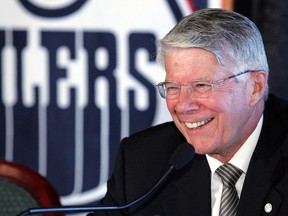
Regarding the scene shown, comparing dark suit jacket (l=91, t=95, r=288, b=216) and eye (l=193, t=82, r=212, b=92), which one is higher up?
eye (l=193, t=82, r=212, b=92)

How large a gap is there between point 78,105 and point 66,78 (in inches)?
4.5

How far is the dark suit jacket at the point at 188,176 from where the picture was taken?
2.26 m

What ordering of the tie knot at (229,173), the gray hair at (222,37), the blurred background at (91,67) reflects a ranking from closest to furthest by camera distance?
1. the gray hair at (222,37)
2. the tie knot at (229,173)
3. the blurred background at (91,67)

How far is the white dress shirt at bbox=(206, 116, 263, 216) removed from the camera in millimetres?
2324

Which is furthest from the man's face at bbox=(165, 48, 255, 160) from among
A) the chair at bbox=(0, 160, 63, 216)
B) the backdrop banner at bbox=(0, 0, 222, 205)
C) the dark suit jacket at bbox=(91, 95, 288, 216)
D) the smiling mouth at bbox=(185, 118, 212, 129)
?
the backdrop banner at bbox=(0, 0, 222, 205)

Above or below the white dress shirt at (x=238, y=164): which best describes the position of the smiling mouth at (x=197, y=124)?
above

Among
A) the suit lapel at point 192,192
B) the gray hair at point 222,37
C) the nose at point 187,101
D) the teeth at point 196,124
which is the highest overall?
the gray hair at point 222,37

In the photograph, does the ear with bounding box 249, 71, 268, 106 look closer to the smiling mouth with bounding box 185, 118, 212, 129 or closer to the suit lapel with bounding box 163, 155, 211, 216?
the smiling mouth with bounding box 185, 118, 212, 129

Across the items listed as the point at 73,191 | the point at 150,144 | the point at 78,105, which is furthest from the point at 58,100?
the point at 150,144

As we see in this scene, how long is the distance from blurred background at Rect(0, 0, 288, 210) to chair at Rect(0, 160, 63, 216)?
109 centimetres

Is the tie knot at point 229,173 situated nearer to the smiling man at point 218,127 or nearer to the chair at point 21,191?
the smiling man at point 218,127

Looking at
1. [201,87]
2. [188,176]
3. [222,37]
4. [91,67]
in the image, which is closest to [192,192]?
[188,176]

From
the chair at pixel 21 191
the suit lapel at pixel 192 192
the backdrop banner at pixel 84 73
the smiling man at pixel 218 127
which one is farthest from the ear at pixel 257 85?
the backdrop banner at pixel 84 73

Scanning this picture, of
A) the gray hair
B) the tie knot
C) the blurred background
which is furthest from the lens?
the blurred background
